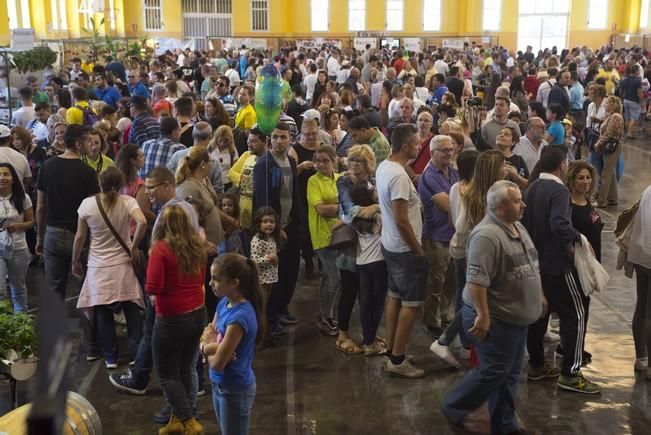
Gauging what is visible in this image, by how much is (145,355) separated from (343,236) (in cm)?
164

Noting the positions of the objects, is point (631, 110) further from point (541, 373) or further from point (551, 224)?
point (551, 224)

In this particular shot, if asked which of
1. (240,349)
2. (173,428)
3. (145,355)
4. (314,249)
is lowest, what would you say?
(173,428)

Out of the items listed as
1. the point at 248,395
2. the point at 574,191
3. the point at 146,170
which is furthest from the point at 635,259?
the point at 146,170

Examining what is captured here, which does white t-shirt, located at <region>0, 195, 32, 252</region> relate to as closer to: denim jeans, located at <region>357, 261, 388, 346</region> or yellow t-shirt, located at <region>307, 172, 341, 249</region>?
yellow t-shirt, located at <region>307, 172, 341, 249</region>

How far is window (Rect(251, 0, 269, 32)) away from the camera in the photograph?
36688 mm

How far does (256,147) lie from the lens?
6.25m

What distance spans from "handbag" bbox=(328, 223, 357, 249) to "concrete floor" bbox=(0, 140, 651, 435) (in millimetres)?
799

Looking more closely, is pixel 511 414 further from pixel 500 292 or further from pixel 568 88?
pixel 568 88

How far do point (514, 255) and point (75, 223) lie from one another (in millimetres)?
3186

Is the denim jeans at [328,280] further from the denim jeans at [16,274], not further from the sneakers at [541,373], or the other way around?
the denim jeans at [16,274]

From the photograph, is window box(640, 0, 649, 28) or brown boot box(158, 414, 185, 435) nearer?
brown boot box(158, 414, 185, 435)

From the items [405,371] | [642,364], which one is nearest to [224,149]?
[405,371]

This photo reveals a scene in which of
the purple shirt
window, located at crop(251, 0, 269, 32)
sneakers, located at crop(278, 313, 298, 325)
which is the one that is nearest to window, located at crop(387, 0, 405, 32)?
window, located at crop(251, 0, 269, 32)

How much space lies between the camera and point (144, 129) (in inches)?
312
